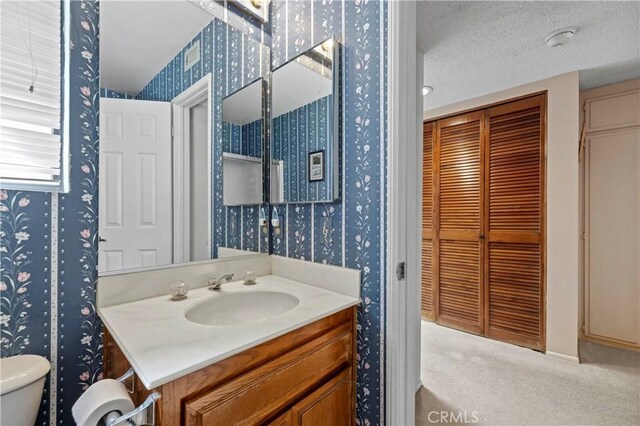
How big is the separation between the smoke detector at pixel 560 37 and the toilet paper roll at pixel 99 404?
2747 mm

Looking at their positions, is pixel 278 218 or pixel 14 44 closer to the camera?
pixel 14 44

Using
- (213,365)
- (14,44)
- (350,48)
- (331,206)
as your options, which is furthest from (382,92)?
(14,44)

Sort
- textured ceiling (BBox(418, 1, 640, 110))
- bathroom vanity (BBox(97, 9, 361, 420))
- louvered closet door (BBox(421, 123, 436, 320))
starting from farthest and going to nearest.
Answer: louvered closet door (BBox(421, 123, 436, 320)) → textured ceiling (BBox(418, 1, 640, 110)) → bathroom vanity (BBox(97, 9, 361, 420))

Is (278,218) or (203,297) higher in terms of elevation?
(278,218)

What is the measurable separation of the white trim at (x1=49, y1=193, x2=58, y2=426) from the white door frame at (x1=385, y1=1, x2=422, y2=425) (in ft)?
3.56

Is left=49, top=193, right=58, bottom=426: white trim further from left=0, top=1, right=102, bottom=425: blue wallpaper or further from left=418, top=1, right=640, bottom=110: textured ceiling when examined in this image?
left=418, top=1, right=640, bottom=110: textured ceiling

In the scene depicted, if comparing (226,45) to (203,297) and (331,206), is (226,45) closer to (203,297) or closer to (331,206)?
(331,206)

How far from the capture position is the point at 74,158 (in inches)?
36.6

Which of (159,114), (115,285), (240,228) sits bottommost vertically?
(115,285)

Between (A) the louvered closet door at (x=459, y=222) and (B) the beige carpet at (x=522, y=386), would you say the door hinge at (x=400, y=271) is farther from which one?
(A) the louvered closet door at (x=459, y=222)

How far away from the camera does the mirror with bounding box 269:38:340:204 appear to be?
4.12 ft

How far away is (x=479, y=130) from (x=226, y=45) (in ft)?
7.72

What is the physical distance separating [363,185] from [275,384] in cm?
76

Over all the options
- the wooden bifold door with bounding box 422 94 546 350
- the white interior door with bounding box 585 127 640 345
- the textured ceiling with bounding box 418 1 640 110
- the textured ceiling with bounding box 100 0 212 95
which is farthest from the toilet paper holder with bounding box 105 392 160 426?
the white interior door with bounding box 585 127 640 345
